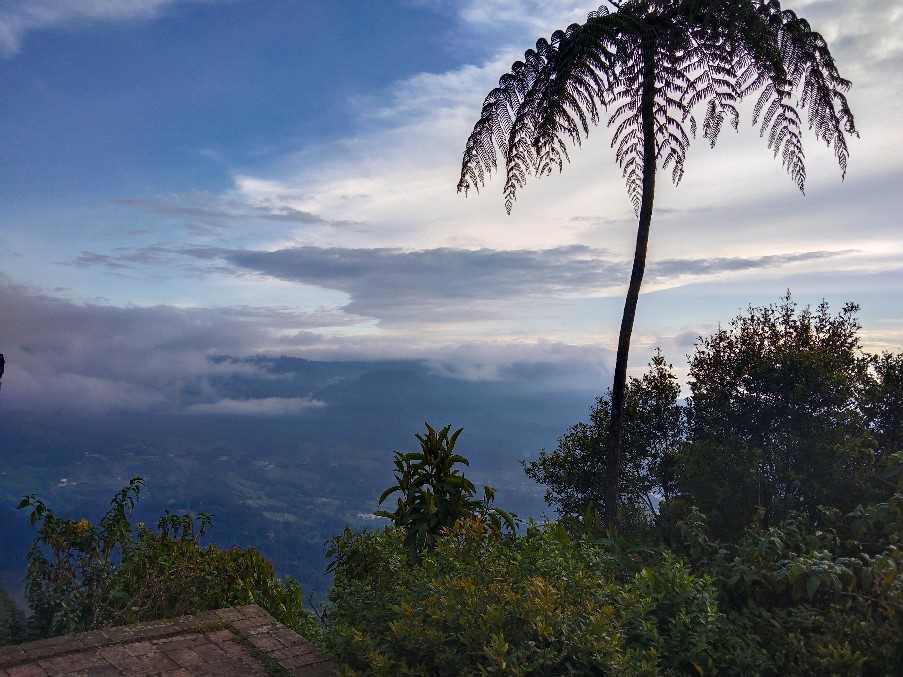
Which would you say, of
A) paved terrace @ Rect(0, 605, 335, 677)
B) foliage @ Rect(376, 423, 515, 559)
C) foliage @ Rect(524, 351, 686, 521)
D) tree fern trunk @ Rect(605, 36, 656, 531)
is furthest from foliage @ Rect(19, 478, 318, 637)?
foliage @ Rect(524, 351, 686, 521)

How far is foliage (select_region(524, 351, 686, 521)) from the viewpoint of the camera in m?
16.3

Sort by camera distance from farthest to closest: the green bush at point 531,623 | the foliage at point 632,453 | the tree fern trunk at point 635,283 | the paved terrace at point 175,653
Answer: the foliage at point 632,453
the tree fern trunk at point 635,283
the paved terrace at point 175,653
the green bush at point 531,623

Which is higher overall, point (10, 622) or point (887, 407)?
point (887, 407)

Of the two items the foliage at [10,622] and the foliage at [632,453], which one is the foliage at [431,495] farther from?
the foliage at [632,453]

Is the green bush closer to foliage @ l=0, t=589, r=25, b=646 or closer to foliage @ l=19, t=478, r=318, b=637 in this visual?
foliage @ l=19, t=478, r=318, b=637

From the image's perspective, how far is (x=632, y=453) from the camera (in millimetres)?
16812

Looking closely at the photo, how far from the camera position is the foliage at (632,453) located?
16.3 meters

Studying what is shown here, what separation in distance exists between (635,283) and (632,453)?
6.44 metres

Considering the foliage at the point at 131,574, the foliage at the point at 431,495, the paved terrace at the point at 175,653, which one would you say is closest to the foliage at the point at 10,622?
the foliage at the point at 131,574

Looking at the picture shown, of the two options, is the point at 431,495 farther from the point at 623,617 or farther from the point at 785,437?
the point at 785,437

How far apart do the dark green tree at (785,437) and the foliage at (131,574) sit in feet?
25.8

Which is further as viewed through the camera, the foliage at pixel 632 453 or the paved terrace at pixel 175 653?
the foliage at pixel 632 453

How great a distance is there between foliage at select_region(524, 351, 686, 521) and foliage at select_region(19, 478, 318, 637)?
325 inches

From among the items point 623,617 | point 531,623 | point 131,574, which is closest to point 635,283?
point 623,617
